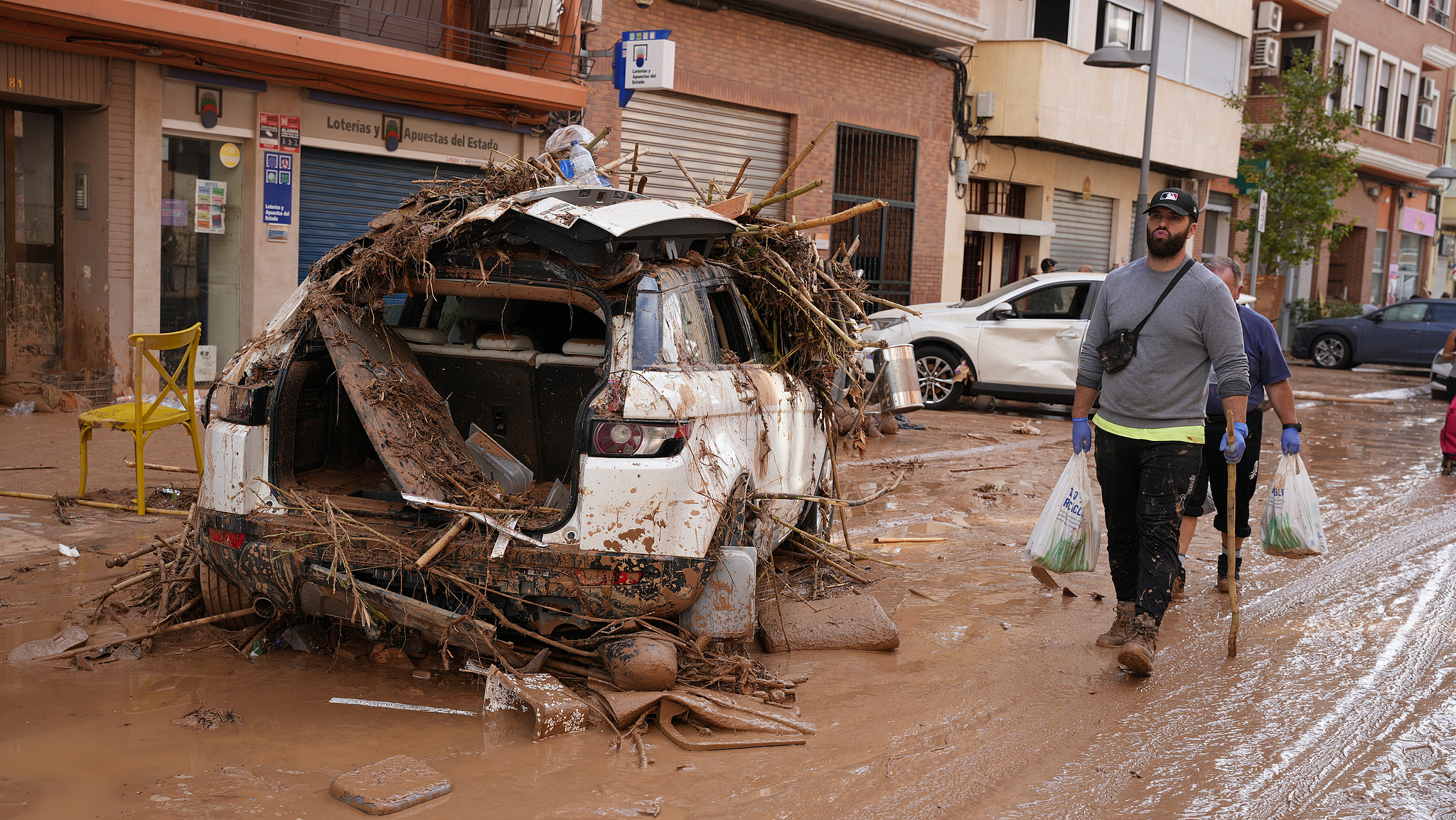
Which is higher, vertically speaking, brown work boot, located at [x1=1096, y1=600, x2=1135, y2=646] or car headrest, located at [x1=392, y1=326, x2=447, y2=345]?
car headrest, located at [x1=392, y1=326, x2=447, y2=345]

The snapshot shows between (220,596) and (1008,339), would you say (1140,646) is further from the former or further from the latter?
(1008,339)

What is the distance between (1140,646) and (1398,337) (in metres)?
24.3

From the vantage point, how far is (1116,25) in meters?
24.0

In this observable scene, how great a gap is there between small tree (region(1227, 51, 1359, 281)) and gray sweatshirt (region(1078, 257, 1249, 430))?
24.1 metres

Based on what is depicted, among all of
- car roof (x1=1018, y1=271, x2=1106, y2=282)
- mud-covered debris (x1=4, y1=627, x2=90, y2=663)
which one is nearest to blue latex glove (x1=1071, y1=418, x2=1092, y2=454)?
mud-covered debris (x1=4, y1=627, x2=90, y2=663)

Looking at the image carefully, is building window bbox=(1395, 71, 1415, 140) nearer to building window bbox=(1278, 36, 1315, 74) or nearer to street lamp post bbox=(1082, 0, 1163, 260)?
building window bbox=(1278, 36, 1315, 74)

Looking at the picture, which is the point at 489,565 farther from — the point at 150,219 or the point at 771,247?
the point at 150,219

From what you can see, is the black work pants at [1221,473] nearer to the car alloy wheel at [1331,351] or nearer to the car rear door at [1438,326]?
the car rear door at [1438,326]

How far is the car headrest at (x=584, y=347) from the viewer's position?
532 centimetres

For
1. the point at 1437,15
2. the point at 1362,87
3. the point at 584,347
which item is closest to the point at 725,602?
the point at 584,347

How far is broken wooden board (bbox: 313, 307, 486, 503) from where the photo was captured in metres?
4.81

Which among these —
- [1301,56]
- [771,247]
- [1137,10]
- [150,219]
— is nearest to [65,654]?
[771,247]

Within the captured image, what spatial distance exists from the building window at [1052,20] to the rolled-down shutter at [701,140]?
7.11 m

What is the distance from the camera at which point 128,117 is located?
11445 millimetres
